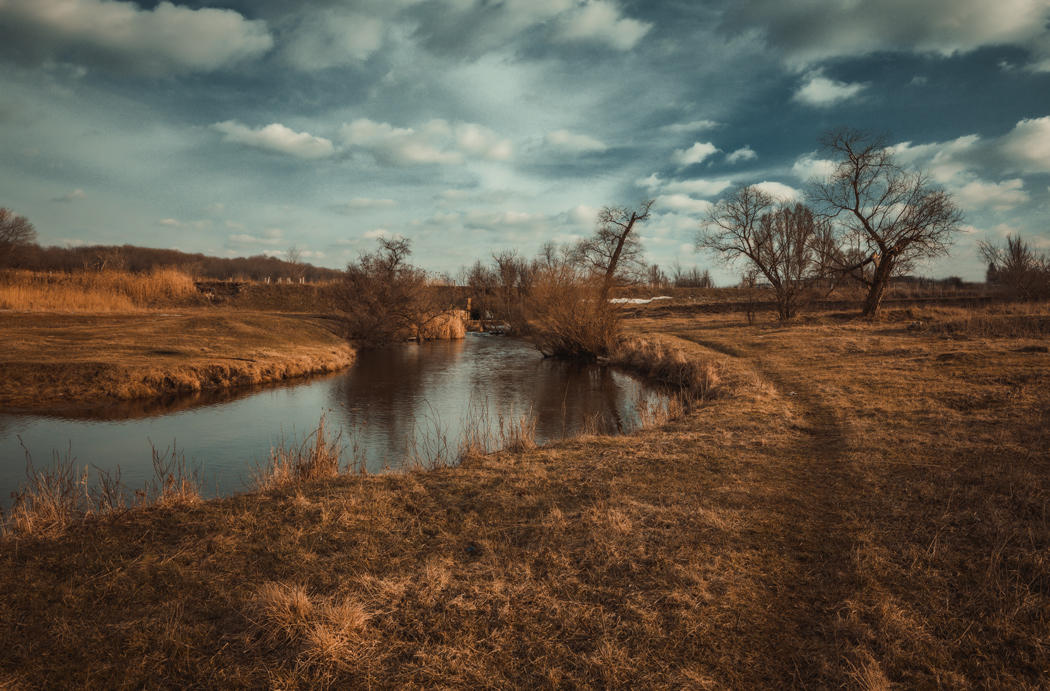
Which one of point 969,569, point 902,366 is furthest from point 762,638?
point 902,366

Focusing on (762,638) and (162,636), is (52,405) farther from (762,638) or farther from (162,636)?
(762,638)

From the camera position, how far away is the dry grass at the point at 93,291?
24.0 metres

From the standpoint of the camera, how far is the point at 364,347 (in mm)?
30359

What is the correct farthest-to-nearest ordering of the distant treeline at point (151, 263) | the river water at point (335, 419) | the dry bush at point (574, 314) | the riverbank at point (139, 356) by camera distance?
the distant treeline at point (151, 263) < the dry bush at point (574, 314) < the riverbank at point (139, 356) < the river water at point (335, 419)

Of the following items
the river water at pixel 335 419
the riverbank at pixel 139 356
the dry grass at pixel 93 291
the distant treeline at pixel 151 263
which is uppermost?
the distant treeline at pixel 151 263

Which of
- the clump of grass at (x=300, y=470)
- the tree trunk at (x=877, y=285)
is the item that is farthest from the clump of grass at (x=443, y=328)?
the clump of grass at (x=300, y=470)

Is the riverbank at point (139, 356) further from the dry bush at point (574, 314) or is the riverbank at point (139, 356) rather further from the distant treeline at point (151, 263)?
the distant treeline at point (151, 263)

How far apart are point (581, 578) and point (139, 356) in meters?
18.0

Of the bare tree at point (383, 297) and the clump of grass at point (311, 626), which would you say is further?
the bare tree at point (383, 297)

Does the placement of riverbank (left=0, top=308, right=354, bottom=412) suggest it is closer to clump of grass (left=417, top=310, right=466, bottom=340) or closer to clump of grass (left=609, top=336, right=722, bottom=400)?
clump of grass (left=417, top=310, right=466, bottom=340)

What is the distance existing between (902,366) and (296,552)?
15.9 meters

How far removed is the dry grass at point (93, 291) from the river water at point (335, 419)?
16.4 metres

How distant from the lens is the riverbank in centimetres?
1343

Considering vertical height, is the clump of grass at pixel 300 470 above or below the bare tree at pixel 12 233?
below
